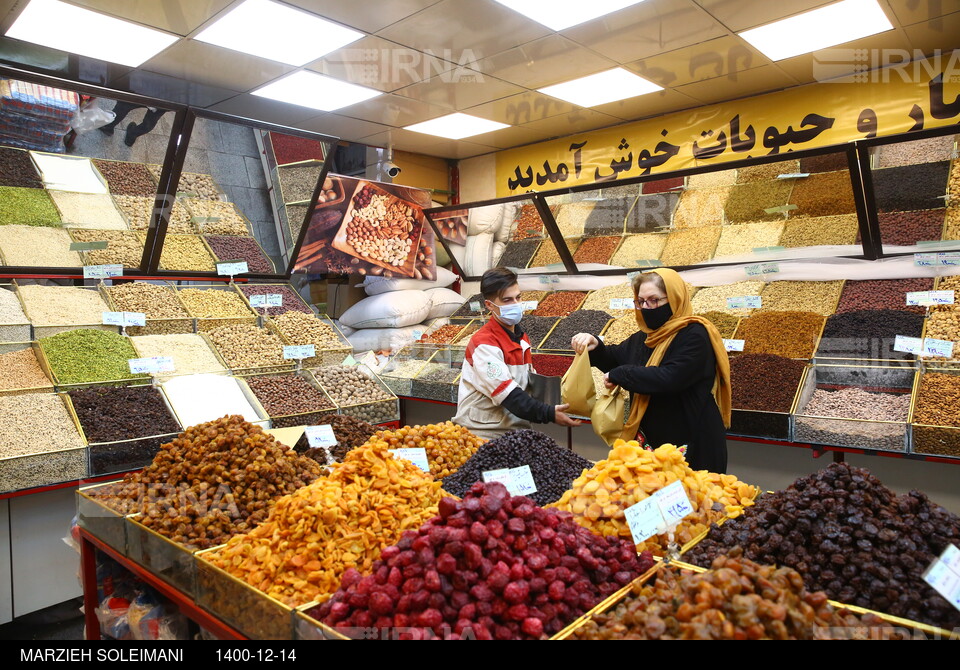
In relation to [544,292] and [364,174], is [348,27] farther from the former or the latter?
[364,174]

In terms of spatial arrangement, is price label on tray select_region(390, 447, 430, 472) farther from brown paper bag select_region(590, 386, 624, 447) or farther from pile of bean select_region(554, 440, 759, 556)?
brown paper bag select_region(590, 386, 624, 447)

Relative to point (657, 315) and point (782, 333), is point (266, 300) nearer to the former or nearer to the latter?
point (657, 315)

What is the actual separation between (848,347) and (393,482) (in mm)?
2759

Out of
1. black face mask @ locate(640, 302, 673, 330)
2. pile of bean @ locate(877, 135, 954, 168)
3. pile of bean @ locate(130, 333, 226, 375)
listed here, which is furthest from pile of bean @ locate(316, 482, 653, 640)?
pile of bean @ locate(877, 135, 954, 168)

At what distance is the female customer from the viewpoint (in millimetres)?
2502

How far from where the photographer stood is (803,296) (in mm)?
3932

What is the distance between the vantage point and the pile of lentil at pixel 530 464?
2025 mm

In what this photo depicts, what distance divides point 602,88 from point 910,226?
3082 millimetres

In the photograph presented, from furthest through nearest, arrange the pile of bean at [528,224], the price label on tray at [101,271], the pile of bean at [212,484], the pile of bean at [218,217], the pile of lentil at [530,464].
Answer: the pile of bean at [528,224] < the pile of bean at [218,217] < the price label on tray at [101,271] < the pile of lentil at [530,464] < the pile of bean at [212,484]

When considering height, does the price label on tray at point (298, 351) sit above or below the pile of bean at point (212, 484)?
above

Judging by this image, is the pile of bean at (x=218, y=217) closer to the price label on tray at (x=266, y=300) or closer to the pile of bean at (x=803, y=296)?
the price label on tray at (x=266, y=300)

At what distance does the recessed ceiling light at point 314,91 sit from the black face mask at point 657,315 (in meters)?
4.09

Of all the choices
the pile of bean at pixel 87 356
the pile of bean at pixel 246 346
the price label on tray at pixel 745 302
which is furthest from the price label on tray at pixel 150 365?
the price label on tray at pixel 745 302

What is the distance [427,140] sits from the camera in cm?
756
